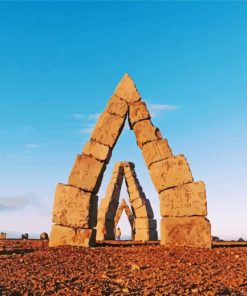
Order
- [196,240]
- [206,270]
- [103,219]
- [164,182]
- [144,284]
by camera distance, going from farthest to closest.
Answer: [103,219] < [164,182] < [196,240] < [206,270] < [144,284]

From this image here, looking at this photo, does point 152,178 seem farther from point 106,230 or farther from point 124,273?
point 106,230

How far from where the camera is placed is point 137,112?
1239 centimetres

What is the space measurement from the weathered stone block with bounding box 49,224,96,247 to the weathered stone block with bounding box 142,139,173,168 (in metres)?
2.66

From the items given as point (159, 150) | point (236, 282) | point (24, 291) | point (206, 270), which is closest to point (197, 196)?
point (159, 150)

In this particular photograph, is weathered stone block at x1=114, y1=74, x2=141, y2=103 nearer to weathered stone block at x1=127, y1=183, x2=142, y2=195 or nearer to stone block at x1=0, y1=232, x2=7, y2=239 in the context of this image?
weathered stone block at x1=127, y1=183, x2=142, y2=195

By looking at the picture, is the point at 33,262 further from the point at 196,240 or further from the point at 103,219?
the point at 103,219

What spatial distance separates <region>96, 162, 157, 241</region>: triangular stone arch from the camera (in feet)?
70.0

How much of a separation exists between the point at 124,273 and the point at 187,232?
471 cm

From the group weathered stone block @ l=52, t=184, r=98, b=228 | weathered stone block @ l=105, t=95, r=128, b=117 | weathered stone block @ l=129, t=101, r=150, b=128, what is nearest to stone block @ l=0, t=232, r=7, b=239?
weathered stone block @ l=52, t=184, r=98, b=228

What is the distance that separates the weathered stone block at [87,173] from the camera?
38.3 ft

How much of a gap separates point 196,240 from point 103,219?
11.3 meters

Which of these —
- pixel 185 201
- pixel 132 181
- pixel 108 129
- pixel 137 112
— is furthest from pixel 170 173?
pixel 132 181

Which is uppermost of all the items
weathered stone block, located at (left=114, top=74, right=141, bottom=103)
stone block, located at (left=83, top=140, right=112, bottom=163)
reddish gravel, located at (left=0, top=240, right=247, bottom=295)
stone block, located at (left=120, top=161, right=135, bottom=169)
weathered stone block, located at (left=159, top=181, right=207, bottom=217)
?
weathered stone block, located at (left=114, top=74, right=141, bottom=103)

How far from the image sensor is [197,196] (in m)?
11.2
